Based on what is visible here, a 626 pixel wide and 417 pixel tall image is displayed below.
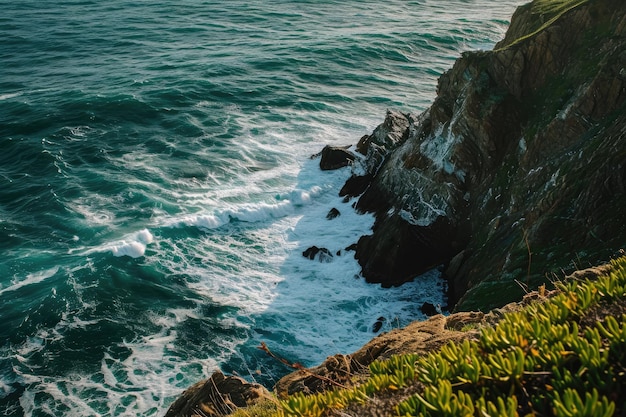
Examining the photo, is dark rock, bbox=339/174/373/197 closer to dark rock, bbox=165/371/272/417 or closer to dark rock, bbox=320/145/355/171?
dark rock, bbox=320/145/355/171

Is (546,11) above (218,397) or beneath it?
above

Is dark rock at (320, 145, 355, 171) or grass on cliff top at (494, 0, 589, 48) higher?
grass on cliff top at (494, 0, 589, 48)

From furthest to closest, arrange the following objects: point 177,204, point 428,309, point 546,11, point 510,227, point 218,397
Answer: point 177,204 → point 546,11 → point 428,309 → point 510,227 → point 218,397

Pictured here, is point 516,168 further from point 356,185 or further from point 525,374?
point 525,374

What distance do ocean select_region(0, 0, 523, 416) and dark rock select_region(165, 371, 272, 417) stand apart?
6579 mm

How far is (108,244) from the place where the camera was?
26719 millimetres

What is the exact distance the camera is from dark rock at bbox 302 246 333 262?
25922 millimetres

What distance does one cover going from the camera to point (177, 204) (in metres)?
30.8

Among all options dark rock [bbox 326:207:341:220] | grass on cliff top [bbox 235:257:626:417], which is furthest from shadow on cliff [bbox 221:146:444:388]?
grass on cliff top [bbox 235:257:626:417]

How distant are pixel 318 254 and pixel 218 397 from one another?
15269 millimetres

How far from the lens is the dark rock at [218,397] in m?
10.6

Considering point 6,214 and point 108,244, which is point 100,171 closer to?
point 6,214

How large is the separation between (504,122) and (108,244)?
17.6 meters

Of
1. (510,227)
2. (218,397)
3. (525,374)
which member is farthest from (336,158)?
(525,374)
